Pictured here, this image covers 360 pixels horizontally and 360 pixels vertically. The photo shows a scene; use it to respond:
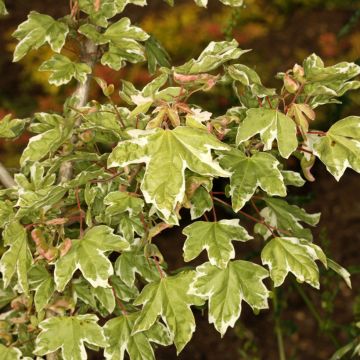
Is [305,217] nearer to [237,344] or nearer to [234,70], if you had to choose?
[234,70]

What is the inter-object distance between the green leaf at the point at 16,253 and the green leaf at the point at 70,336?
0.10m

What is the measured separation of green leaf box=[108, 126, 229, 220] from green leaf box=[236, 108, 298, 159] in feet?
0.42

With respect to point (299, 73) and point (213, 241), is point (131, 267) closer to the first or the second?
point (213, 241)

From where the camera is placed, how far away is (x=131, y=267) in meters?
1.62

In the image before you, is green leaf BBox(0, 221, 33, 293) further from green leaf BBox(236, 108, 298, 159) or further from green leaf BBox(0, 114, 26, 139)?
→ green leaf BBox(236, 108, 298, 159)

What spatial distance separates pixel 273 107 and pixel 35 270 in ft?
2.02

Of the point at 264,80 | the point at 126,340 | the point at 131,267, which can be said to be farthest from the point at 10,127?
the point at 264,80

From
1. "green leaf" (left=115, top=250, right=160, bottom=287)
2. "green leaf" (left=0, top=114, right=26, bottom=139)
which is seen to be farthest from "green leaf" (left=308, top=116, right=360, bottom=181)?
"green leaf" (left=0, top=114, right=26, bottom=139)

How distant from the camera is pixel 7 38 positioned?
17.8ft

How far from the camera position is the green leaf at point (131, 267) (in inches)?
63.6

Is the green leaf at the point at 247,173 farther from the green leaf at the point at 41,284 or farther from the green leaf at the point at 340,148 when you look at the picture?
the green leaf at the point at 41,284

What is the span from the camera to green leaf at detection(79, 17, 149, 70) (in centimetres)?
170

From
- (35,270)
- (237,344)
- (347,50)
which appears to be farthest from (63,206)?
(347,50)

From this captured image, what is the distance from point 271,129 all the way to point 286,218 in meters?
0.44
